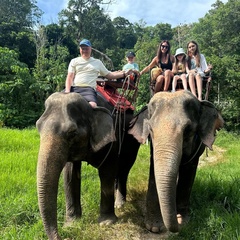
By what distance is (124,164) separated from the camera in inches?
218

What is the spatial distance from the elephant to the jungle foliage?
15.2 feet

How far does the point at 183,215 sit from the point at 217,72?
12.9 m

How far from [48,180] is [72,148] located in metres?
0.51

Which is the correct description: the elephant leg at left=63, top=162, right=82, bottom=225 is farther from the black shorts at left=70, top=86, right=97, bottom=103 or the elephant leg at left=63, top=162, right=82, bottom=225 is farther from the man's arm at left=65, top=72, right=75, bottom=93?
the man's arm at left=65, top=72, right=75, bottom=93

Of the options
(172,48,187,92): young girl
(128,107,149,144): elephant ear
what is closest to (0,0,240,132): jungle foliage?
(172,48,187,92): young girl

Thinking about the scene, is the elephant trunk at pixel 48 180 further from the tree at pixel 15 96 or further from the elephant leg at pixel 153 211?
the tree at pixel 15 96

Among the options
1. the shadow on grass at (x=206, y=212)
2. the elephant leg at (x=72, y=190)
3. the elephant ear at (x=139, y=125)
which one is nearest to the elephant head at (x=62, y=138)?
the elephant leg at (x=72, y=190)

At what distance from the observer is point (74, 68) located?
443 centimetres

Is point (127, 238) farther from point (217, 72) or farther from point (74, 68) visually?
point (217, 72)

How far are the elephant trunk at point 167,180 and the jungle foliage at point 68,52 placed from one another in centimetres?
542

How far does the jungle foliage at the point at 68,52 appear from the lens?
52.0ft

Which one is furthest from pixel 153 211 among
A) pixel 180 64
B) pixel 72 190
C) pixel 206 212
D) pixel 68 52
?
pixel 68 52

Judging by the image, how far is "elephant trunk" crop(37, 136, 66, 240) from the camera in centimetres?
301

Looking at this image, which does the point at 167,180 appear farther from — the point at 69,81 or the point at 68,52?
the point at 68,52
